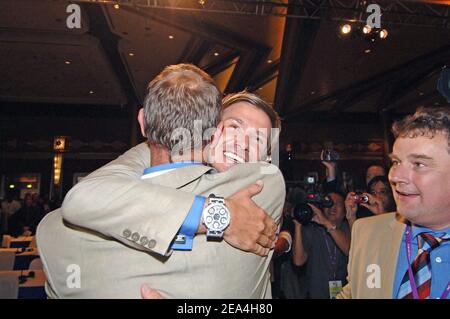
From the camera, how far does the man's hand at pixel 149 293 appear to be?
82cm

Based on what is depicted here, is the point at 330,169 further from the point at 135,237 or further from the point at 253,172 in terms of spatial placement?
the point at 135,237

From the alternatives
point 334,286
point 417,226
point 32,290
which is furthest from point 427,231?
point 32,290

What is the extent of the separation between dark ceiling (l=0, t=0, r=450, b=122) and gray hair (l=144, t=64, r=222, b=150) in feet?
12.8

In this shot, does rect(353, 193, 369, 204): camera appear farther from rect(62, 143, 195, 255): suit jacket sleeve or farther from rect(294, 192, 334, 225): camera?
rect(62, 143, 195, 255): suit jacket sleeve

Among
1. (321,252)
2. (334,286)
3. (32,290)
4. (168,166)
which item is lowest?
(32,290)

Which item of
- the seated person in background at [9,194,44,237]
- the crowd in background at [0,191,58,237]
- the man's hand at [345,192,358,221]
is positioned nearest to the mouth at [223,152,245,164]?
the man's hand at [345,192,358,221]

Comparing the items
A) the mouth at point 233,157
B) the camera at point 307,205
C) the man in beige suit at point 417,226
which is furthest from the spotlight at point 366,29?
the mouth at point 233,157

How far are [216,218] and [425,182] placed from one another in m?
0.87

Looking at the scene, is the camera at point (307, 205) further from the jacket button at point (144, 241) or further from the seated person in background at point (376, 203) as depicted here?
the jacket button at point (144, 241)

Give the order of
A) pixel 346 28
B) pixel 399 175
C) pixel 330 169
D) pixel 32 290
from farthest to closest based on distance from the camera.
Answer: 1. pixel 346 28
2. pixel 32 290
3. pixel 330 169
4. pixel 399 175

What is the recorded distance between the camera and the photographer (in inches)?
95.2

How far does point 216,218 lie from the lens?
0.86 m
